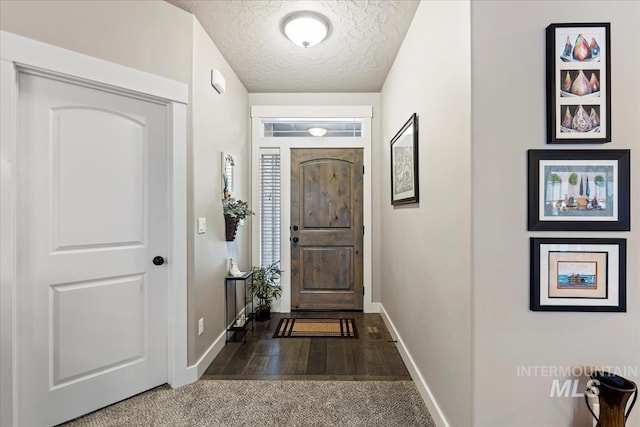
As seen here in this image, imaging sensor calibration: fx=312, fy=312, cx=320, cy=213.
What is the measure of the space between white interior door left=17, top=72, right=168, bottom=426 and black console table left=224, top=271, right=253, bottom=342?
83 cm

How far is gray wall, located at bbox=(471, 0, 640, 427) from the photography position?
53.9 inches

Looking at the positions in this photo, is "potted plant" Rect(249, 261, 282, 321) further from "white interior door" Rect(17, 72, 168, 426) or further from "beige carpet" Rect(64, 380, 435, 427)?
"white interior door" Rect(17, 72, 168, 426)

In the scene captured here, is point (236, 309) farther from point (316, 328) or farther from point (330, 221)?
point (330, 221)

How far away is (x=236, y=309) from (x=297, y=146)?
2.01 meters

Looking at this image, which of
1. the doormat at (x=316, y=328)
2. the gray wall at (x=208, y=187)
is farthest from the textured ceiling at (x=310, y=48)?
the doormat at (x=316, y=328)

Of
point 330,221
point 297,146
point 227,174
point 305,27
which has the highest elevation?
point 305,27

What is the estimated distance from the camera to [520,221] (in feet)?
4.57

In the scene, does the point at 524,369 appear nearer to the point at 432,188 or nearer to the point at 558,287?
the point at 558,287

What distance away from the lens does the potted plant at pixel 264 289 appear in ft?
11.7

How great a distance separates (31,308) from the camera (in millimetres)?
1726

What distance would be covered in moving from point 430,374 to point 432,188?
117cm

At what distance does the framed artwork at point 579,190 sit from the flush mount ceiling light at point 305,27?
1.78 meters

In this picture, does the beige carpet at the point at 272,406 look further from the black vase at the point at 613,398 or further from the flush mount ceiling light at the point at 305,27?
the flush mount ceiling light at the point at 305,27
